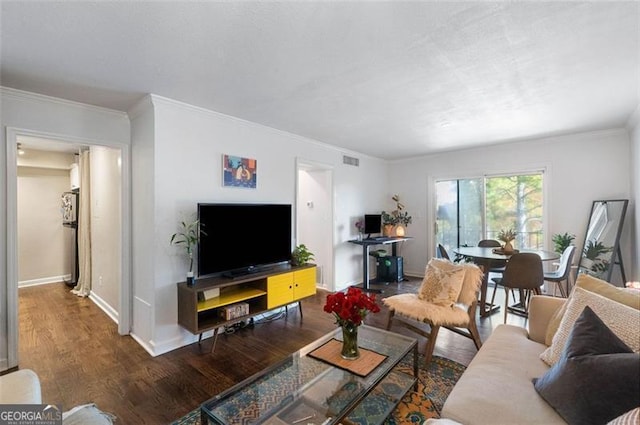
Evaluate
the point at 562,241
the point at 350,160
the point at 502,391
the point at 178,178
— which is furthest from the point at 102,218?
the point at 562,241

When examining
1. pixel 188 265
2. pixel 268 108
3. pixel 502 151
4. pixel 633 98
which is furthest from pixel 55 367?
pixel 502 151

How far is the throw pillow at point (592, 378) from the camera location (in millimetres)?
1045

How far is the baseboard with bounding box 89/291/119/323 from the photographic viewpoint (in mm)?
3525

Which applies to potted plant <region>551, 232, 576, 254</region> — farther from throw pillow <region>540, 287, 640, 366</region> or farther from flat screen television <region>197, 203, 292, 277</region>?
flat screen television <region>197, 203, 292, 277</region>

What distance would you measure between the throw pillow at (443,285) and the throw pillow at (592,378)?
4.08ft

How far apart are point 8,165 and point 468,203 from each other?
6.17m

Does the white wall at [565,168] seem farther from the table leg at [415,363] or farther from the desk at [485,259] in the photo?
the table leg at [415,363]

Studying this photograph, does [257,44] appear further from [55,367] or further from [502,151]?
[502,151]

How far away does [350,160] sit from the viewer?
5.13 metres

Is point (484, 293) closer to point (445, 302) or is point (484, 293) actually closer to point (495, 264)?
point (495, 264)

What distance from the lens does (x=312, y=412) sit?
154 cm

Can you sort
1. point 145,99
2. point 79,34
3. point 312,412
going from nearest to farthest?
point 312,412 → point 79,34 → point 145,99

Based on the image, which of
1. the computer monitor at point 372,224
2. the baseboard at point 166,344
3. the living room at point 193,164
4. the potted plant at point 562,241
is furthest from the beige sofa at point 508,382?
the computer monitor at point 372,224

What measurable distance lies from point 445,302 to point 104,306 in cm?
430
